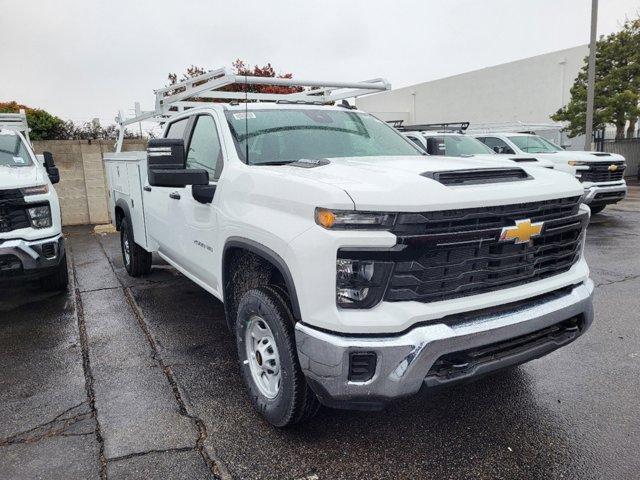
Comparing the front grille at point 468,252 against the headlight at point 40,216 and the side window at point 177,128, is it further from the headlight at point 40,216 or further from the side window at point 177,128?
the headlight at point 40,216

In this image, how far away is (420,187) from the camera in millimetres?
2408

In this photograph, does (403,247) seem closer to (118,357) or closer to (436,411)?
(436,411)

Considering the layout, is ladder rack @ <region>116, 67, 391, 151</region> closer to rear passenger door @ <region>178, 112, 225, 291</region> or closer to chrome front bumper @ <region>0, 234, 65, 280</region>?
rear passenger door @ <region>178, 112, 225, 291</region>

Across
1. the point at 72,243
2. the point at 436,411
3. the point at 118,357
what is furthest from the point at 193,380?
the point at 72,243

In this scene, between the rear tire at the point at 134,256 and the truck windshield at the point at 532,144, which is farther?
the truck windshield at the point at 532,144

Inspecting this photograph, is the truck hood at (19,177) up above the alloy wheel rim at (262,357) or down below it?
above

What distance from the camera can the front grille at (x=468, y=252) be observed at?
92.5 inches

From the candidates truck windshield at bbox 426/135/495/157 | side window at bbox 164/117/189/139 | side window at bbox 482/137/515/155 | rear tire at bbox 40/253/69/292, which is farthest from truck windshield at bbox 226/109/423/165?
side window at bbox 482/137/515/155

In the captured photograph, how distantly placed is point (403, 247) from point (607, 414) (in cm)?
186

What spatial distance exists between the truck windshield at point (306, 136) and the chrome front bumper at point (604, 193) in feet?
23.9

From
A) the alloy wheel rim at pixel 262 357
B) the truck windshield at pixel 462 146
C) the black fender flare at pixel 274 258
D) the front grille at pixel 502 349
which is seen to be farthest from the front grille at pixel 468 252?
the truck windshield at pixel 462 146

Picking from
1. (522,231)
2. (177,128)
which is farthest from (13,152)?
(522,231)

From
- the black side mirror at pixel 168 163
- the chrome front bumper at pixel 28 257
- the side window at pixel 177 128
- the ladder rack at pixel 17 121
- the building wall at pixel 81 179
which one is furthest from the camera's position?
the building wall at pixel 81 179

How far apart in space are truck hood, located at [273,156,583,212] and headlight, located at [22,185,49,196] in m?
3.35
